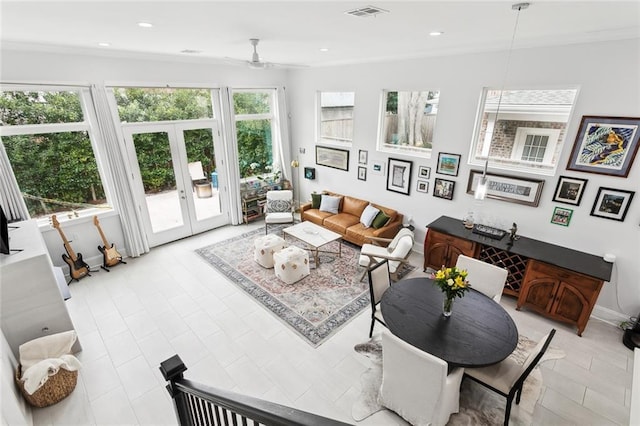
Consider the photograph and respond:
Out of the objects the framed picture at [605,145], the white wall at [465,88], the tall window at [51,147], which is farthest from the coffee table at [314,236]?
the framed picture at [605,145]

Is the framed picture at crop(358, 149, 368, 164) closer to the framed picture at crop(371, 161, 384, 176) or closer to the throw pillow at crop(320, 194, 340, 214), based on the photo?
the framed picture at crop(371, 161, 384, 176)

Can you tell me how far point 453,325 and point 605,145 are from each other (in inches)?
112

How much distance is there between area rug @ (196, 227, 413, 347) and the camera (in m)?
3.84

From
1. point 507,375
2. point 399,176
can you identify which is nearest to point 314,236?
point 399,176

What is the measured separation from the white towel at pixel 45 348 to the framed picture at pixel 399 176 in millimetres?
4931

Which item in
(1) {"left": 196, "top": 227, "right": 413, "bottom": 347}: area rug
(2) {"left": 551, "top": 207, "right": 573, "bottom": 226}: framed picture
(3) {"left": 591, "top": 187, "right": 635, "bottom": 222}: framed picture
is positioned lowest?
(1) {"left": 196, "top": 227, "right": 413, "bottom": 347}: area rug

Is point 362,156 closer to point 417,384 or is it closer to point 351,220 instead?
point 351,220

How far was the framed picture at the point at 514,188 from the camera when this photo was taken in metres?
4.04

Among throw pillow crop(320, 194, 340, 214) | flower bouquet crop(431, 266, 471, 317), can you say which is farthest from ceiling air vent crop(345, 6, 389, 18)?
throw pillow crop(320, 194, 340, 214)

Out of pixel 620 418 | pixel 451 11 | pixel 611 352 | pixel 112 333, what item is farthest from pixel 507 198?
pixel 112 333

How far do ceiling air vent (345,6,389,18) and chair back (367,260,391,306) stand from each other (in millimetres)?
2424

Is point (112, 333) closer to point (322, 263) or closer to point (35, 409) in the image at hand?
point (35, 409)

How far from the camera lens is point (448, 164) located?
4.79 meters

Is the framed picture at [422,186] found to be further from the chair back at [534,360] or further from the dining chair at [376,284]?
the chair back at [534,360]
